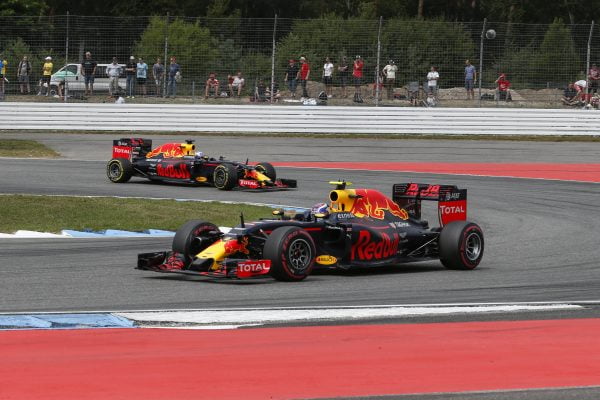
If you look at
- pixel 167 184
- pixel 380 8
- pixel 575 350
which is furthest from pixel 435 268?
pixel 380 8

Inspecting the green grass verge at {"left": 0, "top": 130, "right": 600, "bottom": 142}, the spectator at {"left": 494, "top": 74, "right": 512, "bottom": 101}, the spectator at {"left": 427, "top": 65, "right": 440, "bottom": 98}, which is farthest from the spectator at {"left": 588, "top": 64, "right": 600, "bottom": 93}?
the spectator at {"left": 427, "top": 65, "right": 440, "bottom": 98}

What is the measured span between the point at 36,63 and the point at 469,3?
54.0m

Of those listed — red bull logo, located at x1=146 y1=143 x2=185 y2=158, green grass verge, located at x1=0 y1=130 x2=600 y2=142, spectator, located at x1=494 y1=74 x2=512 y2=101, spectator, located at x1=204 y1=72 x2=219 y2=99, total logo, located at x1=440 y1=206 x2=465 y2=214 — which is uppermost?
spectator, located at x1=494 y1=74 x2=512 y2=101

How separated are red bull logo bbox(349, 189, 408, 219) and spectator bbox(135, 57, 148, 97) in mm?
21477

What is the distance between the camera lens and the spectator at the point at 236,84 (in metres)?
34.8

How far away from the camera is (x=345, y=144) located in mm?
33094

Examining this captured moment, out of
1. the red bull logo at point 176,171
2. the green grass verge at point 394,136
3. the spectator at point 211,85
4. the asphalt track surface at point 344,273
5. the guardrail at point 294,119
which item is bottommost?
the asphalt track surface at point 344,273

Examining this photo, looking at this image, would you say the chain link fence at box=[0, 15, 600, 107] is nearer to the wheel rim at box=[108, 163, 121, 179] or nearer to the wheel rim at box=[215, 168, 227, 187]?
the wheel rim at box=[108, 163, 121, 179]

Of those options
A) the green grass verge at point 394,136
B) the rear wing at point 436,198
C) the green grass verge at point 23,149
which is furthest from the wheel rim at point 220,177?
the green grass verge at point 394,136

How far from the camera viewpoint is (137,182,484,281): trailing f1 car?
12.2 m

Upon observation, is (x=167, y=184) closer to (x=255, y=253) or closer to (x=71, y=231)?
(x=71, y=231)

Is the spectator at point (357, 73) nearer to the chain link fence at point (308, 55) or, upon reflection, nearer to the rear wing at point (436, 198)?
the chain link fence at point (308, 55)

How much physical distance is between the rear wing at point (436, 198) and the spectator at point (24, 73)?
21682 mm

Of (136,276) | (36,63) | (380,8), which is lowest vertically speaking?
(136,276)
